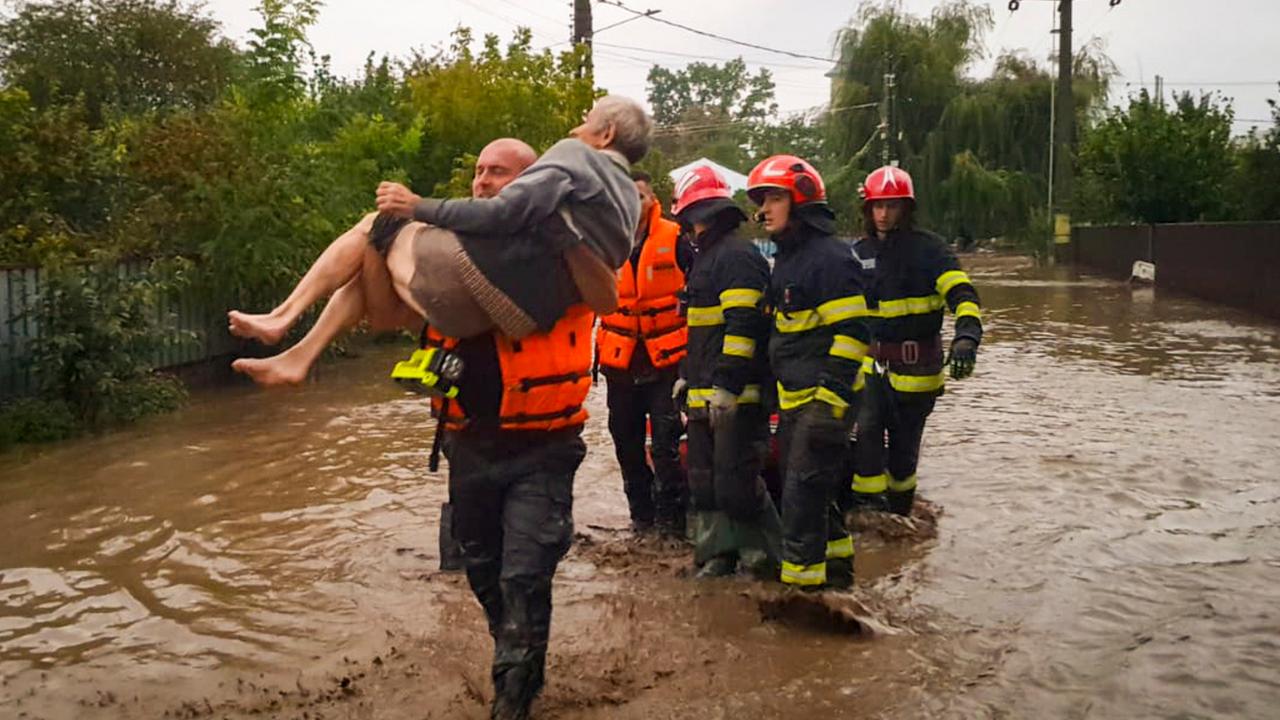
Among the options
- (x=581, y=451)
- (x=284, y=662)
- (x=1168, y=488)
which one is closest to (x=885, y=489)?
(x=1168, y=488)

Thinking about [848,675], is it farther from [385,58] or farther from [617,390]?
[385,58]

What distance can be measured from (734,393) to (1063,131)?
Answer: 32.4 m

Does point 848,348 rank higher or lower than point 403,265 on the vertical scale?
lower

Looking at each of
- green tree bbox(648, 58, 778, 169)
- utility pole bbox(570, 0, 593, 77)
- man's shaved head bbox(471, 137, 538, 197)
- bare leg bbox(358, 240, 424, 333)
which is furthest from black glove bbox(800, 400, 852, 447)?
green tree bbox(648, 58, 778, 169)

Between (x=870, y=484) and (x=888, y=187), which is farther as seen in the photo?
(x=888, y=187)

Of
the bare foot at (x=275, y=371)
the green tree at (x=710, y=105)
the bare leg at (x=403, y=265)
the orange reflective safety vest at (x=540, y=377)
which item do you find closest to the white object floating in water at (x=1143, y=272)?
the orange reflective safety vest at (x=540, y=377)

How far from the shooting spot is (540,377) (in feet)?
13.8

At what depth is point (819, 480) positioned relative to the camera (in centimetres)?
565

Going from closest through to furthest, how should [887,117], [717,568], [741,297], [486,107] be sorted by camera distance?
1. [741,297]
2. [717,568]
3. [486,107]
4. [887,117]

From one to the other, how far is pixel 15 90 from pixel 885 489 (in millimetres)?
9990

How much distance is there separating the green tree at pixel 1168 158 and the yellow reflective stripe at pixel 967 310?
2220 cm

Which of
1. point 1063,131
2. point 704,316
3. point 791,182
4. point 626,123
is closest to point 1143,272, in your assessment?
point 1063,131

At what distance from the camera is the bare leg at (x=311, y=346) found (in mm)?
3822

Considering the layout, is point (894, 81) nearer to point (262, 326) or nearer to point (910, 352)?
point (910, 352)
